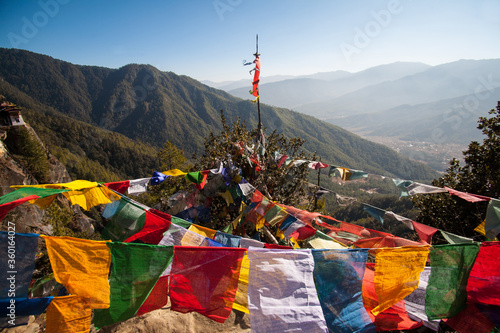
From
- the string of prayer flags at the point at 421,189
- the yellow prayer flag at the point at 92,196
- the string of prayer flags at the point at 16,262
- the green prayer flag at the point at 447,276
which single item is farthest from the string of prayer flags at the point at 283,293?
the string of prayer flags at the point at 421,189

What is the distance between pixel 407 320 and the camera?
14.7ft

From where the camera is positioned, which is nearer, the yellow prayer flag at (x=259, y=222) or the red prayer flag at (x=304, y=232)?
the red prayer flag at (x=304, y=232)

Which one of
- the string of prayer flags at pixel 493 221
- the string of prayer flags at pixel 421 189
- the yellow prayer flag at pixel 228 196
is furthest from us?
the yellow prayer flag at pixel 228 196

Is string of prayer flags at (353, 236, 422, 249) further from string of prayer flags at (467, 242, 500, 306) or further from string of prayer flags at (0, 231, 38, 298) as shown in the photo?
string of prayer flags at (0, 231, 38, 298)

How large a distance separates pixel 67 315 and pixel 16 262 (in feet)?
3.68

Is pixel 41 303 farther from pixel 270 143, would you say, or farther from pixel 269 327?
pixel 270 143

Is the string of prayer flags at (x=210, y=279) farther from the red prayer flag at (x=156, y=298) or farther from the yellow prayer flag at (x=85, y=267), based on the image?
the yellow prayer flag at (x=85, y=267)

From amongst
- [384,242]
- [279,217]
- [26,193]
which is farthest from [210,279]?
[384,242]

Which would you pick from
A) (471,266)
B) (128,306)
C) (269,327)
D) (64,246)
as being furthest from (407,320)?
(64,246)

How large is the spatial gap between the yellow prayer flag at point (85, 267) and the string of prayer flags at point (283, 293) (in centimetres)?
229

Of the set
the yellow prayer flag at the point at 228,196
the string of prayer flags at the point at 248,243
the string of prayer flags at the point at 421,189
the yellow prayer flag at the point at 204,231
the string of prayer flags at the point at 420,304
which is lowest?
the string of prayer flags at the point at 420,304

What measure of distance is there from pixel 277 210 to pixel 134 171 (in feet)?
400

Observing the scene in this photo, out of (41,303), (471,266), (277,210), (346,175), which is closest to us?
(41,303)

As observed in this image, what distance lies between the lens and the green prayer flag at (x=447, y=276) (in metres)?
4.26
